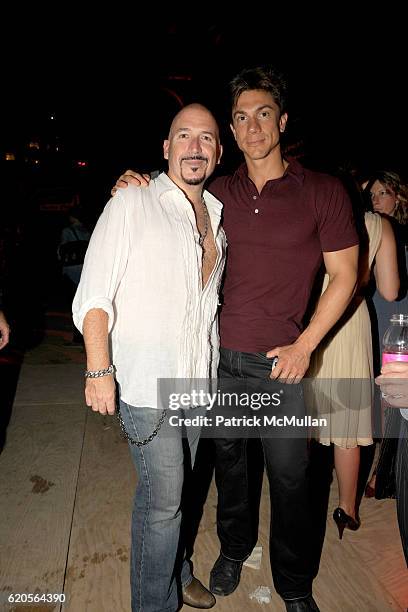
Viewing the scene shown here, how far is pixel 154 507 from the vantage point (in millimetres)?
2041

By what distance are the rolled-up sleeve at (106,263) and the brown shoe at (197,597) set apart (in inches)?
57.5

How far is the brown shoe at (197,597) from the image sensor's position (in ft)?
7.78

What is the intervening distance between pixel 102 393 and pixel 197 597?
49.1 inches

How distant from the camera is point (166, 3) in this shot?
57.3 ft

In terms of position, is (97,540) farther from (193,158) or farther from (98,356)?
(193,158)

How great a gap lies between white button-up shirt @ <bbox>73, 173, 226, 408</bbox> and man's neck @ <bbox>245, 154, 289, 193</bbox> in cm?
55

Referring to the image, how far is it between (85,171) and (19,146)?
12684mm

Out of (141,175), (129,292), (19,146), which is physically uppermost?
(19,146)

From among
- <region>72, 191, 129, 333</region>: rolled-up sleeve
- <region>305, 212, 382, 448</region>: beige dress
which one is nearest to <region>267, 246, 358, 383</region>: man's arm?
<region>305, 212, 382, 448</region>: beige dress

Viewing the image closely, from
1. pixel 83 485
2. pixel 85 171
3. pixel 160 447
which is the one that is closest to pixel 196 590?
pixel 160 447

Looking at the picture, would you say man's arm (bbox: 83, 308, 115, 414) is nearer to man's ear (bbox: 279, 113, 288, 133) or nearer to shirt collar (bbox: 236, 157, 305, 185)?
shirt collar (bbox: 236, 157, 305, 185)

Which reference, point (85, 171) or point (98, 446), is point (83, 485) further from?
point (85, 171)

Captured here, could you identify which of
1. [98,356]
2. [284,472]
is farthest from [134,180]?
[284,472]

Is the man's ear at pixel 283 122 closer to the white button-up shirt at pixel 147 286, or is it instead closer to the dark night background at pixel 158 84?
the dark night background at pixel 158 84
